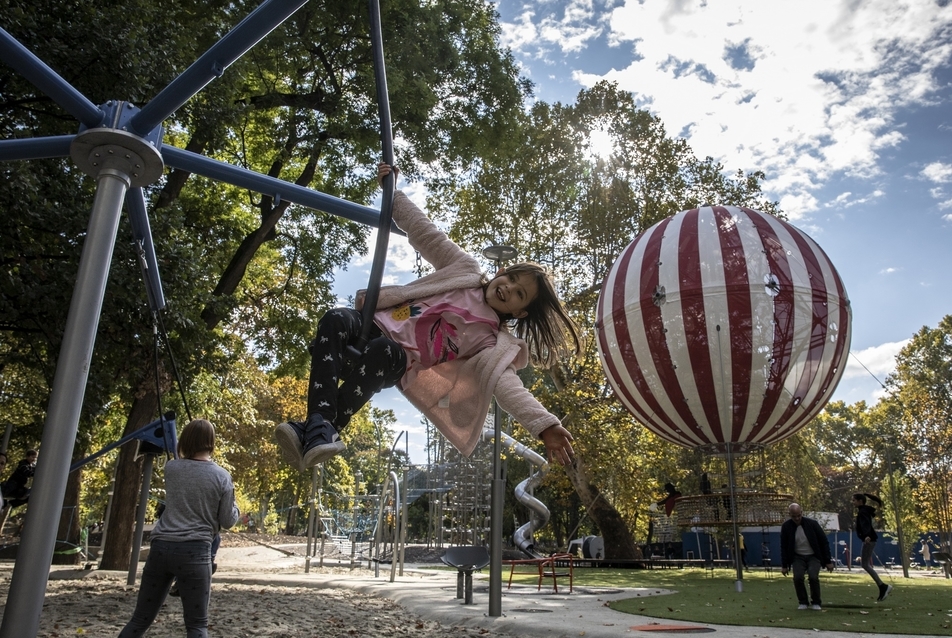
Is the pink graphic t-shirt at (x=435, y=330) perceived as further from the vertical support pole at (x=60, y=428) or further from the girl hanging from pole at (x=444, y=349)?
the vertical support pole at (x=60, y=428)

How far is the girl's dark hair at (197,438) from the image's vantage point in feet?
14.3

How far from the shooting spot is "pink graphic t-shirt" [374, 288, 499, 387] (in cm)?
375

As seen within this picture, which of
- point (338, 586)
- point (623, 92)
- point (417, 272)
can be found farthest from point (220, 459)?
point (623, 92)

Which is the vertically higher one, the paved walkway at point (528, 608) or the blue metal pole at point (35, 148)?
the blue metal pole at point (35, 148)

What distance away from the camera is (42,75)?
360cm

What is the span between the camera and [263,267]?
16.8 m

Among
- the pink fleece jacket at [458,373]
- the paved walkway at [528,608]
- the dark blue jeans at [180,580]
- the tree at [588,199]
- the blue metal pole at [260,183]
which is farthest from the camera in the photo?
the tree at [588,199]

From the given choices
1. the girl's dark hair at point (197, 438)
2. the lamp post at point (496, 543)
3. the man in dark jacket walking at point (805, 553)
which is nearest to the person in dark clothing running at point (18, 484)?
the lamp post at point (496, 543)

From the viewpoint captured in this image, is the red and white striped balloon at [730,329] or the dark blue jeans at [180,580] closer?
the dark blue jeans at [180,580]

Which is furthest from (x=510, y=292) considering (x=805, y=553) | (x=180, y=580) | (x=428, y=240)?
(x=805, y=553)

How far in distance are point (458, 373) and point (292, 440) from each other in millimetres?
1113

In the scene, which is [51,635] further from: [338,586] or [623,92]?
[623,92]

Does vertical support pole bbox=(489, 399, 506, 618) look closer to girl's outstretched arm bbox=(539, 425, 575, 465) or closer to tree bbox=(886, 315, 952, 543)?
girl's outstretched arm bbox=(539, 425, 575, 465)

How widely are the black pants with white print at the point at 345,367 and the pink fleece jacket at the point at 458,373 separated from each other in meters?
0.29
